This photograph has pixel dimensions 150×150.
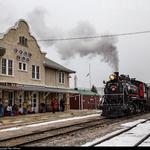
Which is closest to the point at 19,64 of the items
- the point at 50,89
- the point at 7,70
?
the point at 7,70

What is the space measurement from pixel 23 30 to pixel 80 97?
17.7 metres

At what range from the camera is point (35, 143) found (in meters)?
13.7

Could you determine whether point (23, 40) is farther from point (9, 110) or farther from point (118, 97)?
point (118, 97)

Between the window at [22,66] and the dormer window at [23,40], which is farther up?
the dormer window at [23,40]

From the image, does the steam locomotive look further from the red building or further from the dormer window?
the red building

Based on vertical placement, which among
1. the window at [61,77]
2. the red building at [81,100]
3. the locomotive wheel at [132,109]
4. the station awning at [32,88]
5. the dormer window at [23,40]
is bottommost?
the locomotive wheel at [132,109]

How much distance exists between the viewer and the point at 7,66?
1287 inches

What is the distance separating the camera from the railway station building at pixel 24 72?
32.3 m

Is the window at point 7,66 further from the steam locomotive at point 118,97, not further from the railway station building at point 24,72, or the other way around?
the steam locomotive at point 118,97

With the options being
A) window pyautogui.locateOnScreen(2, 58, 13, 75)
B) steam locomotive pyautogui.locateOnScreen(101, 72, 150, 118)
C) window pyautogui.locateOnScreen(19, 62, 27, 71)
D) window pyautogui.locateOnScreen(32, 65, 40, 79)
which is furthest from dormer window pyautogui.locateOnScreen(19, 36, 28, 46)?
steam locomotive pyautogui.locateOnScreen(101, 72, 150, 118)

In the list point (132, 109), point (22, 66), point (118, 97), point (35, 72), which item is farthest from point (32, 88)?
point (132, 109)

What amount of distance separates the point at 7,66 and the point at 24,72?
287cm

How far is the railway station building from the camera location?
32.3 m

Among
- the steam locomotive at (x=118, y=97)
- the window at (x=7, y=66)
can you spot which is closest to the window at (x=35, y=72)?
the window at (x=7, y=66)
